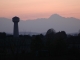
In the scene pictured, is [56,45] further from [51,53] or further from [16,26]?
[16,26]

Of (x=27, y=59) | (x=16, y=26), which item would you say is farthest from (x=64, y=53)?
(x=16, y=26)

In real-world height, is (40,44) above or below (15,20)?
below

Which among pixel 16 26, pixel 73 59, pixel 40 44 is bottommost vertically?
pixel 73 59

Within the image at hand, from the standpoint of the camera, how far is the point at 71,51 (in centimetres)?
3022

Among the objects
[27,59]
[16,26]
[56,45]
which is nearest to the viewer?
[27,59]

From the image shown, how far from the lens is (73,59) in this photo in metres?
24.3

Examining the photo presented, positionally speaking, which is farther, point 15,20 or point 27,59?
point 15,20

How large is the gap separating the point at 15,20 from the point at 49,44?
4600 centimetres

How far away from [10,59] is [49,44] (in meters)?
8.30

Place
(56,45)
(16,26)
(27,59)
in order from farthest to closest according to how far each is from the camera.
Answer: (16,26) < (56,45) < (27,59)

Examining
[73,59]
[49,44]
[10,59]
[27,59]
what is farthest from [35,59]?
[49,44]

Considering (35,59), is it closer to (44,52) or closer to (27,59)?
(27,59)

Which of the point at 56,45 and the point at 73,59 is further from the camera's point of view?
the point at 56,45

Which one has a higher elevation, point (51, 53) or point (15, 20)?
point (15, 20)
